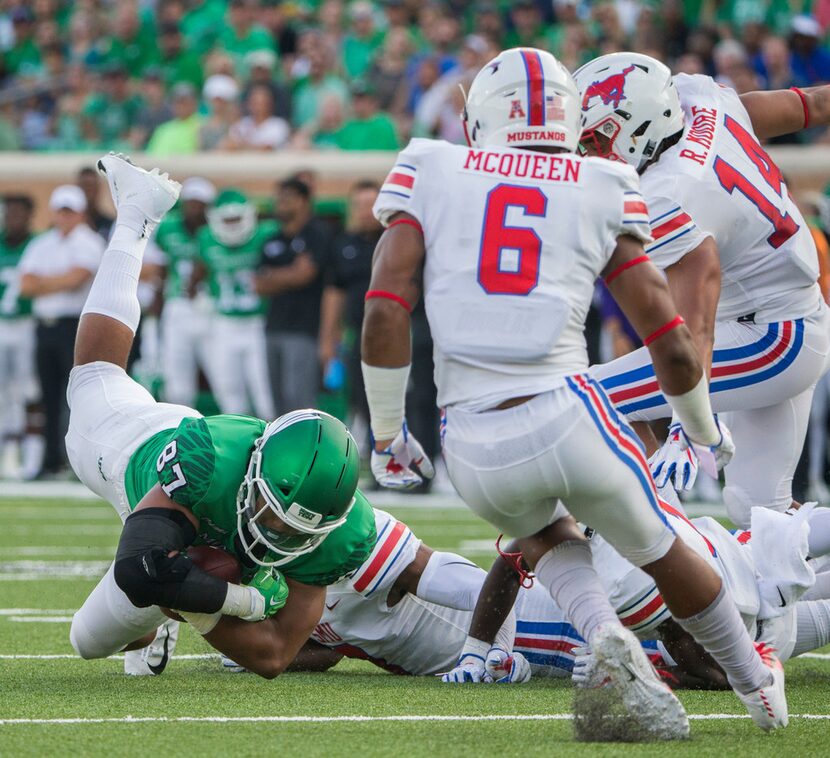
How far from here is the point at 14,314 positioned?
35.6 feet

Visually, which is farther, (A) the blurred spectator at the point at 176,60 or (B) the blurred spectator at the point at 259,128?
(A) the blurred spectator at the point at 176,60

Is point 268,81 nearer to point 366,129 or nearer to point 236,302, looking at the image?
point 366,129

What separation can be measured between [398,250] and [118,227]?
80.5 inches

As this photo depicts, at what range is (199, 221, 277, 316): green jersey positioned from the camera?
402 inches

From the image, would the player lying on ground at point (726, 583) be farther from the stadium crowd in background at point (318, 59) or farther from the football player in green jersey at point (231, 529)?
the stadium crowd in background at point (318, 59)

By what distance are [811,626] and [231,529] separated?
1.60 meters

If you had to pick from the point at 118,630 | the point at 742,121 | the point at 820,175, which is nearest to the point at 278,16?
the point at 820,175

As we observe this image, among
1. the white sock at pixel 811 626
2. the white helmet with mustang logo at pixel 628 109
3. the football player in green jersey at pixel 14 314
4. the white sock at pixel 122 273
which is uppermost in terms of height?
the white helmet with mustang logo at pixel 628 109

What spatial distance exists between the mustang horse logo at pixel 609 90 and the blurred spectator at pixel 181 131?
829 centimetres

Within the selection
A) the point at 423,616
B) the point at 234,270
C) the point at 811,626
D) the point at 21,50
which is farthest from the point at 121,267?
the point at 21,50

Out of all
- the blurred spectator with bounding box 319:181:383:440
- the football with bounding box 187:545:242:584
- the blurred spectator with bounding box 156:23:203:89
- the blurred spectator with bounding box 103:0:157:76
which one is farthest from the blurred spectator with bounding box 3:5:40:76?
the football with bounding box 187:545:242:584

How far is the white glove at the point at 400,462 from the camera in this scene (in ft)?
11.6

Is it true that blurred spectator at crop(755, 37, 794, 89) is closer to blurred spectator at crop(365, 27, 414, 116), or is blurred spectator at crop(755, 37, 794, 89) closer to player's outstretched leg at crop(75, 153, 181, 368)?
blurred spectator at crop(365, 27, 414, 116)

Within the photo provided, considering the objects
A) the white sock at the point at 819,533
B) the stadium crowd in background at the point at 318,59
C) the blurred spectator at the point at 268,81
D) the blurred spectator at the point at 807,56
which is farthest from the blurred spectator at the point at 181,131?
the white sock at the point at 819,533
